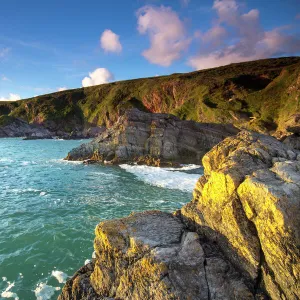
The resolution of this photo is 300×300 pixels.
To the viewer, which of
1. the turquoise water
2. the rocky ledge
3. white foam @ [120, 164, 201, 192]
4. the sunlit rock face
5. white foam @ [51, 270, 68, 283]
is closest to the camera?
the sunlit rock face

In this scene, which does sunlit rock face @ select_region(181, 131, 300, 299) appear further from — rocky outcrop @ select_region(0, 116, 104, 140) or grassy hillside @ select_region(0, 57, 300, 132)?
rocky outcrop @ select_region(0, 116, 104, 140)

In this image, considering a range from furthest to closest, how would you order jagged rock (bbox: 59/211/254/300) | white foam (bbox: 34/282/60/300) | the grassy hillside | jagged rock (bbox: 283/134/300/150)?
1. the grassy hillside
2. jagged rock (bbox: 283/134/300/150)
3. white foam (bbox: 34/282/60/300)
4. jagged rock (bbox: 59/211/254/300)

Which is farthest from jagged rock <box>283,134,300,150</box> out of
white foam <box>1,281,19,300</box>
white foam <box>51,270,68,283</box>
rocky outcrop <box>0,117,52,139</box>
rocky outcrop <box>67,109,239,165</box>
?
rocky outcrop <box>0,117,52,139</box>

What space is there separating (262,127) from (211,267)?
271ft

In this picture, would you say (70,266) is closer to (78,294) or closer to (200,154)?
(78,294)

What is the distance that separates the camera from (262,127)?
80562mm

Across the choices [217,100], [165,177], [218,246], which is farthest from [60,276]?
[217,100]

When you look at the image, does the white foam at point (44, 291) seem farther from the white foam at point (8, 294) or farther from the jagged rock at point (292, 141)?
the jagged rock at point (292, 141)

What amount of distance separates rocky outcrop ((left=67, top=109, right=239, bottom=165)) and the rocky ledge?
36.1 metres

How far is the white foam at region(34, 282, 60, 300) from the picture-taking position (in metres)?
11.5

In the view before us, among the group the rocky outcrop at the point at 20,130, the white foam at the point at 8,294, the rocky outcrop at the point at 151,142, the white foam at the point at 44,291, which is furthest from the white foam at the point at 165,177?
the rocky outcrop at the point at 20,130

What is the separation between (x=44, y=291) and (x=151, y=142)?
1529 inches

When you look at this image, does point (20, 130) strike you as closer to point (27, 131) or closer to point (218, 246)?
point (27, 131)

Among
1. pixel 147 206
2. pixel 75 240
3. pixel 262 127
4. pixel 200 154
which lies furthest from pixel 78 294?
pixel 262 127
